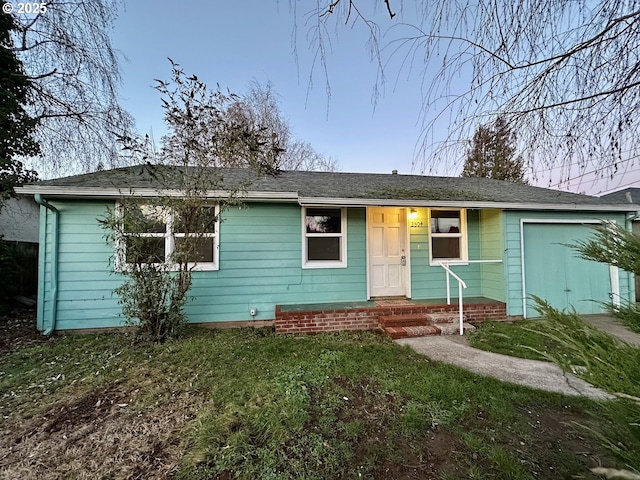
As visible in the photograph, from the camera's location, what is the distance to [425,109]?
187 cm

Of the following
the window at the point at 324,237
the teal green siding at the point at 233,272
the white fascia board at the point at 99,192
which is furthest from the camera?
the window at the point at 324,237

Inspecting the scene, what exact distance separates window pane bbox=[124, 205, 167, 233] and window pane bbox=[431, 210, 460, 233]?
5.63 metres

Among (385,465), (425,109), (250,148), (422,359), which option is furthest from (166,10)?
(422,359)

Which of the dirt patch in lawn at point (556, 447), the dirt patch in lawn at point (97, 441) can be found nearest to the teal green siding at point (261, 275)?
the dirt patch in lawn at point (97, 441)

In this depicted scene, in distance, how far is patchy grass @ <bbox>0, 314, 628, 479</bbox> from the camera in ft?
6.86

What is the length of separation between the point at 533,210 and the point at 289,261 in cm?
545

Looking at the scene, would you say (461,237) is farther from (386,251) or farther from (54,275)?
(54,275)

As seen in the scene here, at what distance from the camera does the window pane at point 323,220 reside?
6.16 meters

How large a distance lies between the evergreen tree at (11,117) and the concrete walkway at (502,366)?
353 inches

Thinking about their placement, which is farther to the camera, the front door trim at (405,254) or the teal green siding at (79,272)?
the front door trim at (405,254)

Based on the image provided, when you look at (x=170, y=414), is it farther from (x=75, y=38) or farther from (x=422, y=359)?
(x=75, y=38)

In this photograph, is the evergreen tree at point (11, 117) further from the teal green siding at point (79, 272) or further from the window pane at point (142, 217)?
the window pane at point (142, 217)

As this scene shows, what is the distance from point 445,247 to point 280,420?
5.53m

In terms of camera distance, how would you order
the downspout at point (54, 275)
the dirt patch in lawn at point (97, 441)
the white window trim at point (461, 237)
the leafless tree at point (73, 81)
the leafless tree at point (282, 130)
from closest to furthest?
the dirt patch in lawn at point (97, 441) → the downspout at point (54, 275) → the leafless tree at point (73, 81) → the white window trim at point (461, 237) → the leafless tree at point (282, 130)
